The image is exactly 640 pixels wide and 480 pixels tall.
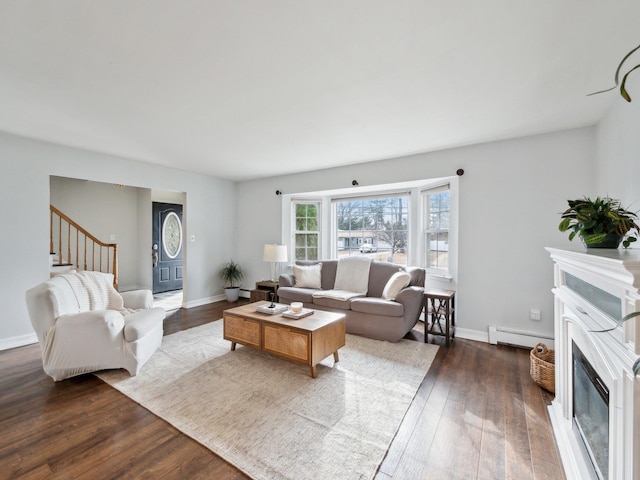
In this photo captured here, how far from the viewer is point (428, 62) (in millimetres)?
1928

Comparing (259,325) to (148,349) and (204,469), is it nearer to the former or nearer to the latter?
(148,349)

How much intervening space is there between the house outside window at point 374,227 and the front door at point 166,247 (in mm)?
3971

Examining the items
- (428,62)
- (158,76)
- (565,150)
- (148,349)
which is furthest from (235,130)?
(565,150)

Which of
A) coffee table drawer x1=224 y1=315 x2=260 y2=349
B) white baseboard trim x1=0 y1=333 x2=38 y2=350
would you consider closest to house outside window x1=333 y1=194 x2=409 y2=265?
coffee table drawer x1=224 y1=315 x2=260 y2=349

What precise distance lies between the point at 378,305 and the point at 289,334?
1.30 meters

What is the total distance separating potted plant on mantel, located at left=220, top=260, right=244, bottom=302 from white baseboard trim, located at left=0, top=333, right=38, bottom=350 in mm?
2741

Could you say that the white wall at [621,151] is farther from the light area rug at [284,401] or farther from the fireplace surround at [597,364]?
the light area rug at [284,401]

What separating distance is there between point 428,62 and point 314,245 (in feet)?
13.1

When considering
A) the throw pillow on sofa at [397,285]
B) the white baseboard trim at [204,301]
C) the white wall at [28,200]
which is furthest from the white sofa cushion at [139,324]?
the throw pillow on sofa at [397,285]

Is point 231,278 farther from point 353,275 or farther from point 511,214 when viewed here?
point 511,214

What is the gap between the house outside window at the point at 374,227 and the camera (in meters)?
4.86

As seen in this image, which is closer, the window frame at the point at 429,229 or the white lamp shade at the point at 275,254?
the window frame at the point at 429,229

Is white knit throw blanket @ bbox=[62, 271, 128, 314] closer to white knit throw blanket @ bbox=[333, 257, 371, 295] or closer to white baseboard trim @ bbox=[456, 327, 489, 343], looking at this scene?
white knit throw blanket @ bbox=[333, 257, 371, 295]

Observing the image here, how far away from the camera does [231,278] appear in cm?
581
